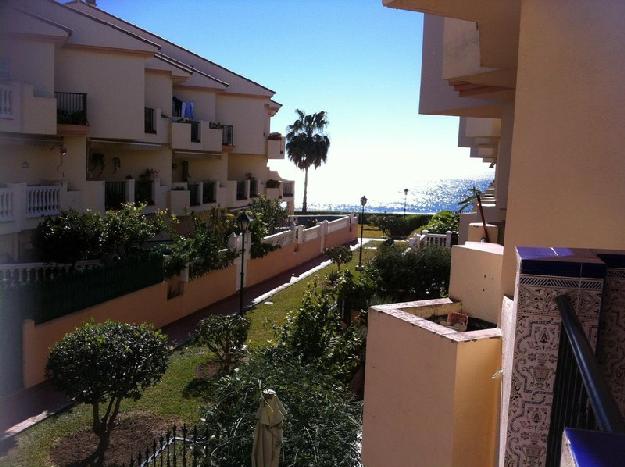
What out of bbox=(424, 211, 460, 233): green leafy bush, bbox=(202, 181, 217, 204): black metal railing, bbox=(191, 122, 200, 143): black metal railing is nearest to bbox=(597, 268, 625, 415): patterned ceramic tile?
bbox=(424, 211, 460, 233): green leafy bush

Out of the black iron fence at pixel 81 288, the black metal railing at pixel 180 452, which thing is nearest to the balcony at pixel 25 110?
the black iron fence at pixel 81 288

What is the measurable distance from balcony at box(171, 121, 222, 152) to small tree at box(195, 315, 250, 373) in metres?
11.6

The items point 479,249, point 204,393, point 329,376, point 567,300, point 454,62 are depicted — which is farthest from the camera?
point 204,393

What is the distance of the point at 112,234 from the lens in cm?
1367

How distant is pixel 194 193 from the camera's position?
901 inches

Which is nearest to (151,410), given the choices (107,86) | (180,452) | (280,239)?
(180,452)

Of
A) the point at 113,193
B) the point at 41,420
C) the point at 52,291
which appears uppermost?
the point at 113,193

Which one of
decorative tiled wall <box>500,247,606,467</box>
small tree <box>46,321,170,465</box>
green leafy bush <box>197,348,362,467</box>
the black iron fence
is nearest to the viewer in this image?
decorative tiled wall <box>500,247,606,467</box>

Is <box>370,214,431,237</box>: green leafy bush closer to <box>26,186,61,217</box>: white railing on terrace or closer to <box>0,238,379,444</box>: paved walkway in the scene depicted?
<box>0,238,379,444</box>: paved walkway

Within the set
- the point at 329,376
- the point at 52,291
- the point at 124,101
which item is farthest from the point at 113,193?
the point at 329,376

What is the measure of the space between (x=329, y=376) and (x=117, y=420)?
11.6 feet

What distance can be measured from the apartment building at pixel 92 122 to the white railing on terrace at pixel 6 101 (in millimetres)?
23

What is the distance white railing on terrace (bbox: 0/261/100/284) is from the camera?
11164 millimetres

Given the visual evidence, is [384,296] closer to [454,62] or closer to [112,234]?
[112,234]
